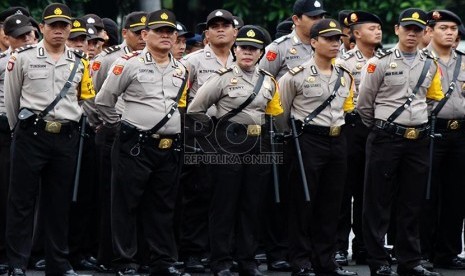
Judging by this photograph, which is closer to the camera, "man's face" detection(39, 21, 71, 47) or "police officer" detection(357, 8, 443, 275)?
"man's face" detection(39, 21, 71, 47)

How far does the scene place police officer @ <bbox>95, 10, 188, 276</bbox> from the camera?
40.8 ft

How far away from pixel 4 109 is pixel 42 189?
1.06m

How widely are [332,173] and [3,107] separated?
9.83 ft

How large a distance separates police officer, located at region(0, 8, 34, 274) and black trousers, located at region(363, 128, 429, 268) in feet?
10.5

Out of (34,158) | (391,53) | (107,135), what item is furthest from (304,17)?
(34,158)

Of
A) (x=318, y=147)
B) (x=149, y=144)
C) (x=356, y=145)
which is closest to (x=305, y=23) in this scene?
(x=356, y=145)

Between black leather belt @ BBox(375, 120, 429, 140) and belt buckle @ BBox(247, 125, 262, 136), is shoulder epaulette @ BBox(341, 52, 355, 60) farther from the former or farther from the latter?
belt buckle @ BBox(247, 125, 262, 136)

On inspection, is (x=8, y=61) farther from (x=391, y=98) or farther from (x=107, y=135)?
(x=391, y=98)

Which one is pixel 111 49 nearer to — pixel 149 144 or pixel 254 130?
pixel 149 144

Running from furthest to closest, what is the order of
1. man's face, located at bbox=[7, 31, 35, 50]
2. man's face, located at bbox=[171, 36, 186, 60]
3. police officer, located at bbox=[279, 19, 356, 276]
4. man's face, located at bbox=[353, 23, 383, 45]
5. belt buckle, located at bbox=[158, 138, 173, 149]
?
man's face, located at bbox=[171, 36, 186, 60], man's face, located at bbox=[353, 23, 383, 45], man's face, located at bbox=[7, 31, 35, 50], police officer, located at bbox=[279, 19, 356, 276], belt buckle, located at bbox=[158, 138, 173, 149]

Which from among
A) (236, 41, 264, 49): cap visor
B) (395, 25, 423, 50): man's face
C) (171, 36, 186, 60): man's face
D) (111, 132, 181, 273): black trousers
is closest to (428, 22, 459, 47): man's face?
(395, 25, 423, 50): man's face

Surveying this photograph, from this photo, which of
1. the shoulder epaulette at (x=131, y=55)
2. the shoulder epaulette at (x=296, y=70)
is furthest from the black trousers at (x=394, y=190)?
the shoulder epaulette at (x=131, y=55)

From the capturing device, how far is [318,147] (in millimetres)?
12688

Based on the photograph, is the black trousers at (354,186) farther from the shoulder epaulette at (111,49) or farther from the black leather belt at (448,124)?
the shoulder epaulette at (111,49)
